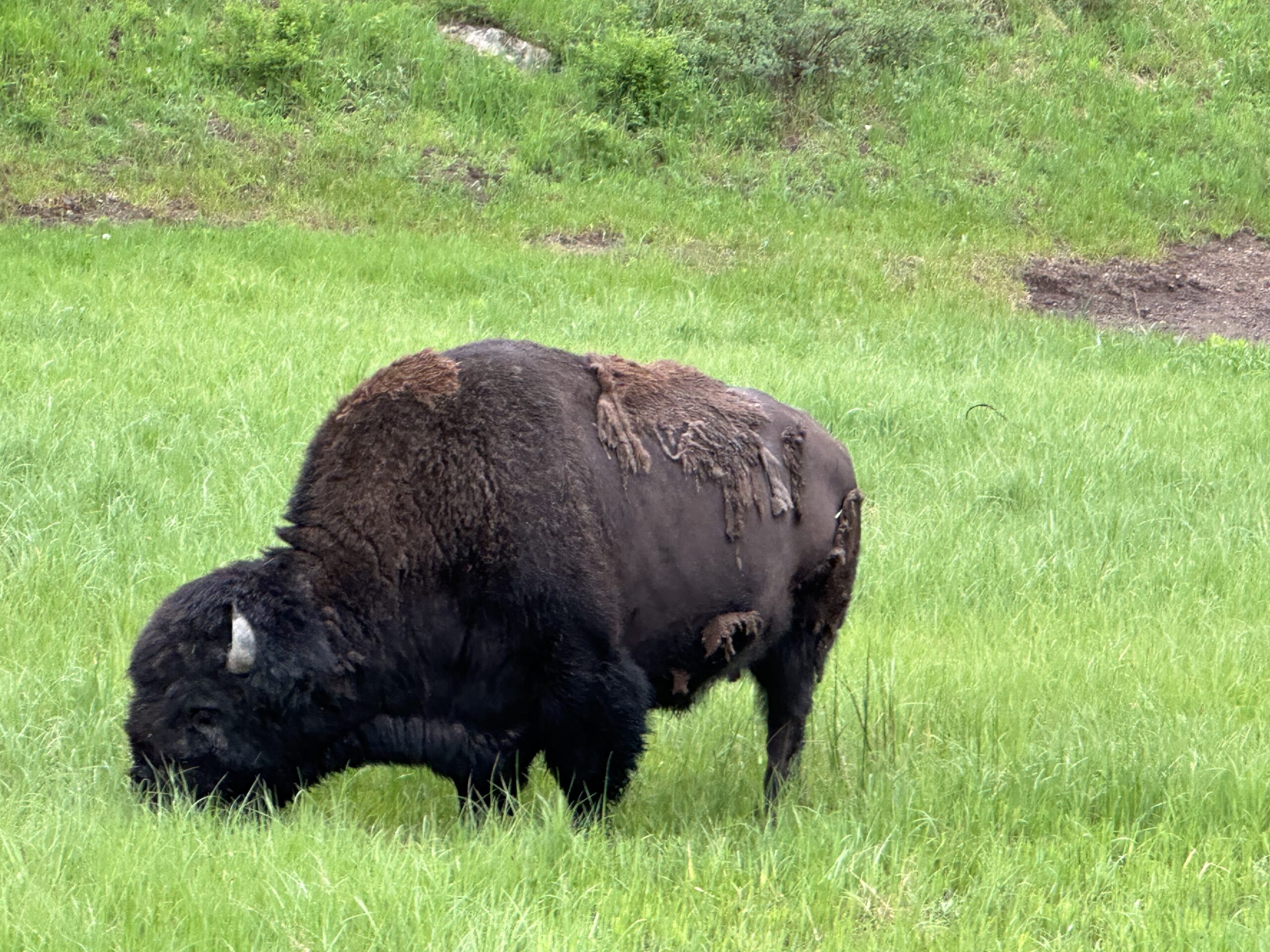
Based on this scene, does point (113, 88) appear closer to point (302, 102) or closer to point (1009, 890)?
point (302, 102)

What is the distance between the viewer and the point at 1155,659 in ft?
19.6

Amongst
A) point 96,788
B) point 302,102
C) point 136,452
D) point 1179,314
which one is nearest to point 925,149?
point 1179,314

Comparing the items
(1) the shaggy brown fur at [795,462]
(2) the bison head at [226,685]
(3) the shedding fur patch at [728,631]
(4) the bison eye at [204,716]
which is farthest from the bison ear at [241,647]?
(1) the shaggy brown fur at [795,462]

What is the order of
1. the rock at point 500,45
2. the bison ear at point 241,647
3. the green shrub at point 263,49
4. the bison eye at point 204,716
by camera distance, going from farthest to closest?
the rock at point 500,45
the green shrub at point 263,49
the bison eye at point 204,716
the bison ear at point 241,647

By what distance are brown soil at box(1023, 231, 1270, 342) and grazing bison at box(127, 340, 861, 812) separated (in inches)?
421

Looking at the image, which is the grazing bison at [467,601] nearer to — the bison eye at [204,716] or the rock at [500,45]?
the bison eye at [204,716]

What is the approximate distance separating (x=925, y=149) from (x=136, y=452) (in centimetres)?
1195

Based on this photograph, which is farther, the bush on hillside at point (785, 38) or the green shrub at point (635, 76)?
the bush on hillside at point (785, 38)

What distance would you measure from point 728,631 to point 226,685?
1.61 meters

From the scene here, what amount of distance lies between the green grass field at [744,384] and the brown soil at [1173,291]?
1.36ft

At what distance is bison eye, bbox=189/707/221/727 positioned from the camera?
13.6 ft

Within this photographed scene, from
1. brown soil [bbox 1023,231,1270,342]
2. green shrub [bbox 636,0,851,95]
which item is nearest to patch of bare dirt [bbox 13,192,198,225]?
green shrub [bbox 636,0,851,95]

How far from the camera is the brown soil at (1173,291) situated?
14430 millimetres

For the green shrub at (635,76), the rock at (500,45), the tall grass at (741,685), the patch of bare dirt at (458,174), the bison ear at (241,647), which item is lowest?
the tall grass at (741,685)
